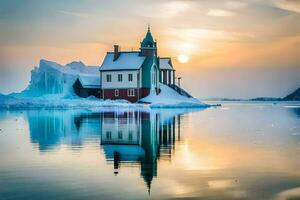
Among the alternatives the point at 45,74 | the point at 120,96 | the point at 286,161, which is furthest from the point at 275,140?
the point at 45,74

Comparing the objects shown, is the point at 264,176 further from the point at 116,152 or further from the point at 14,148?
the point at 14,148

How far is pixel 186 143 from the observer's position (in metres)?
19.8

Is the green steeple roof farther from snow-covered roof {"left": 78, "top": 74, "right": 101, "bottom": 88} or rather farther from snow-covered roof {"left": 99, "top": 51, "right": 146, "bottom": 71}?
snow-covered roof {"left": 78, "top": 74, "right": 101, "bottom": 88}

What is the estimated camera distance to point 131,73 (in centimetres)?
7338

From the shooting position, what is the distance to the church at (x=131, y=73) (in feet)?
240

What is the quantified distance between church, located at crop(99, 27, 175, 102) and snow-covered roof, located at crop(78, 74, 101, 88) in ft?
14.3

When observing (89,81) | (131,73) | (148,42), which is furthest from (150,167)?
(89,81)

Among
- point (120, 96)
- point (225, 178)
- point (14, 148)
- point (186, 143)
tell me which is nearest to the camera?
point (225, 178)

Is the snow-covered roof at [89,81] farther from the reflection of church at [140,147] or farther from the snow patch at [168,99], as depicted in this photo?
the reflection of church at [140,147]

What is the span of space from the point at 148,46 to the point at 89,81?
12777mm

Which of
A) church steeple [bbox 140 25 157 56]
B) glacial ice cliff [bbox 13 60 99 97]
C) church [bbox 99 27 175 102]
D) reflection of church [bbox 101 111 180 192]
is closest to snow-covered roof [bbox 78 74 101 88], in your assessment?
church [bbox 99 27 175 102]

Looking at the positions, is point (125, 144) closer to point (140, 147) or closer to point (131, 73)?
point (140, 147)

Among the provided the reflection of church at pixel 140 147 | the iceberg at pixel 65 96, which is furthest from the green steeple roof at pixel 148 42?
the reflection of church at pixel 140 147

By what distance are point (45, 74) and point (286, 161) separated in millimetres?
84849
